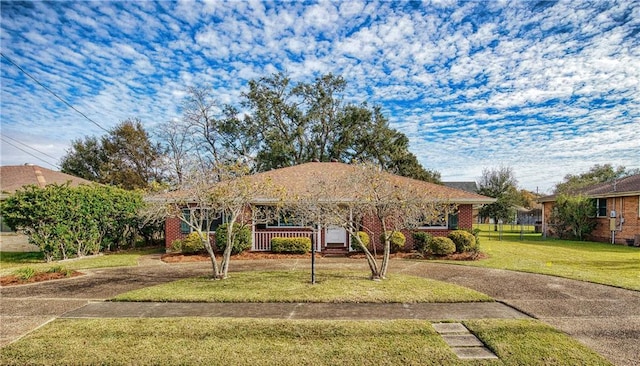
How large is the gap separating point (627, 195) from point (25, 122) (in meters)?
31.8

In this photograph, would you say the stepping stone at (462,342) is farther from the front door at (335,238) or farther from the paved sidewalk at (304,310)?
the front door at (335,238)

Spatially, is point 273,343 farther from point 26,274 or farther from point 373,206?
point 26,274

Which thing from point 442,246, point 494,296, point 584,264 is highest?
point 442,246

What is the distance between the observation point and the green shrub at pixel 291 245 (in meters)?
14.5

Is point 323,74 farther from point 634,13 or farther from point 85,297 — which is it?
point 85,297

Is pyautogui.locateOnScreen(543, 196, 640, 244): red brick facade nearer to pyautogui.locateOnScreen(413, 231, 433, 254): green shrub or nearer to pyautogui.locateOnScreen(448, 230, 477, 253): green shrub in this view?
pyautogui.locateOnScreen(448, 230, 477, 253): green shrub

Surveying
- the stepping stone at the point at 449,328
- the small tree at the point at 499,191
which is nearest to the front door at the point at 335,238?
the stepping stone at the point at 449,328

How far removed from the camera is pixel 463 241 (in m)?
13.8

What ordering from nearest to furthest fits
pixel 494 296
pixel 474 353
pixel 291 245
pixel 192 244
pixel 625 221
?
pixel 474 353
pixel 494 296
pixel 192 244
pixel 291 245
pixel 625 221

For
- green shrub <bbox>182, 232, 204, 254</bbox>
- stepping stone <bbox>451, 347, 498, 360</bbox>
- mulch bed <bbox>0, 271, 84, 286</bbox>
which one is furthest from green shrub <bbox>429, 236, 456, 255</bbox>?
mulch bed <bbox>0, 271, 84, 286</bbox>

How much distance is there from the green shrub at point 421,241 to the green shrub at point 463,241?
103cm

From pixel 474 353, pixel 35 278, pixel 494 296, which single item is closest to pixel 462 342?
pixel 474 353

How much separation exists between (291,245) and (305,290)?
6.60m

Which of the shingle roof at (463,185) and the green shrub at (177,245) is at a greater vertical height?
the shingle roof at (463,185)
